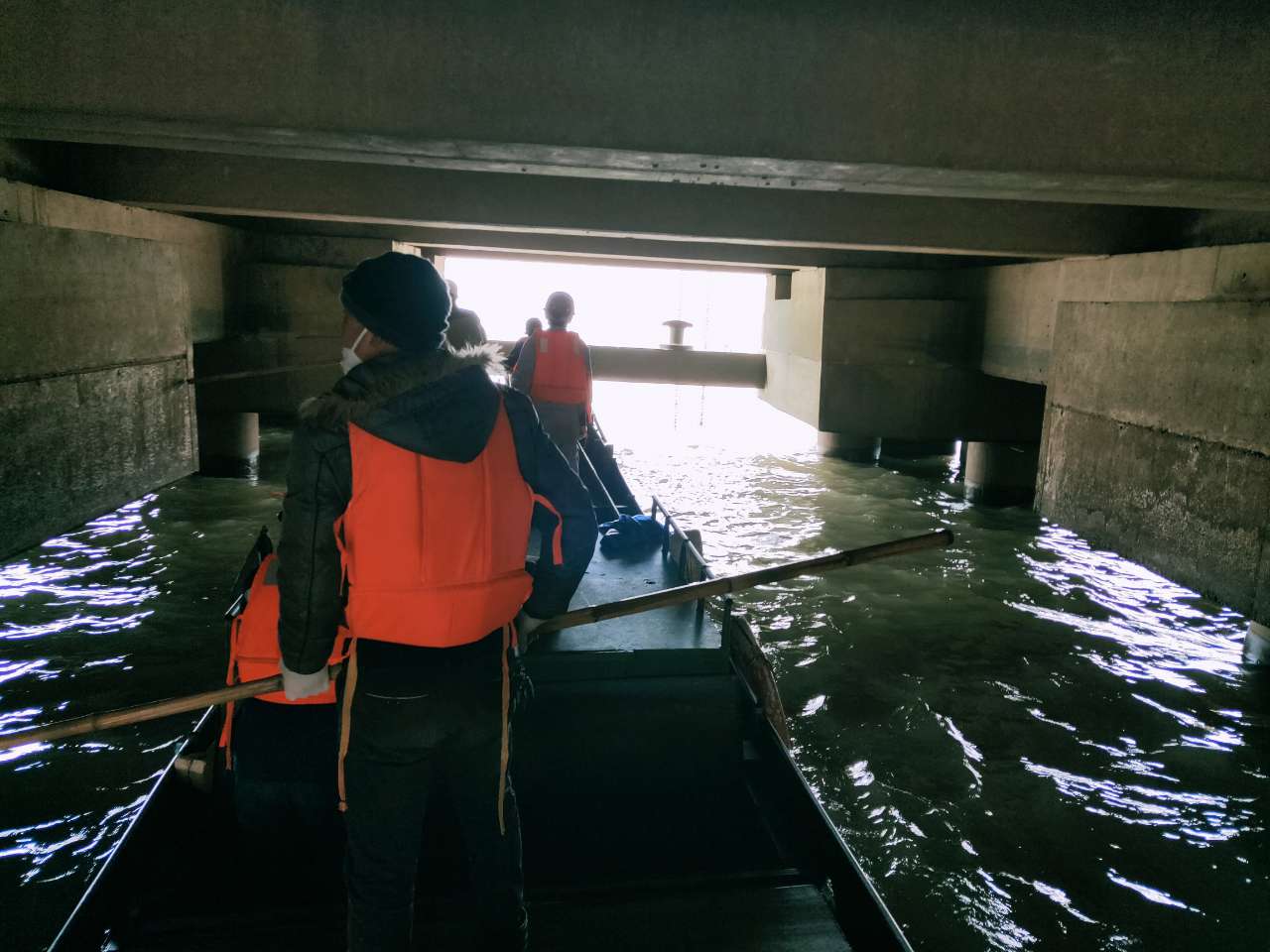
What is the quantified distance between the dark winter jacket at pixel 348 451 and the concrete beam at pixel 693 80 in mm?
2863

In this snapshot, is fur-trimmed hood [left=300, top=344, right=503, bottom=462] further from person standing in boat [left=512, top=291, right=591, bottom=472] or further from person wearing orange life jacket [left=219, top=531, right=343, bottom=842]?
person standing in boat [left=512, top=291, right=591, bottom=472]

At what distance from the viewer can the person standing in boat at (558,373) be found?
718 centimetres

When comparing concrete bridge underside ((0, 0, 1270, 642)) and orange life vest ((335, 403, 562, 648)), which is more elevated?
concrete bridge underside ((0, 0, 1270, 642))

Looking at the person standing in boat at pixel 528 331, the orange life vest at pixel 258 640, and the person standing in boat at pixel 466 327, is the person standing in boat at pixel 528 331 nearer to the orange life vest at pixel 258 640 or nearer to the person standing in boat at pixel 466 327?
the person standing in boat at pixel 466 327

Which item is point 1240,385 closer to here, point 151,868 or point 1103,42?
point 1103,42

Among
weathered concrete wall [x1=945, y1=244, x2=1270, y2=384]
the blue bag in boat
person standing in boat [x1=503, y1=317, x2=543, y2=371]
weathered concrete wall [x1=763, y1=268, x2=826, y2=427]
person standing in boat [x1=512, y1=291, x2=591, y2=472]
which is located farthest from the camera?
weathered concrete wall [x1=763, y1=268, x2=826, y2=427]

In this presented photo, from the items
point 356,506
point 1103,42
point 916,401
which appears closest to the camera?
point 356,506

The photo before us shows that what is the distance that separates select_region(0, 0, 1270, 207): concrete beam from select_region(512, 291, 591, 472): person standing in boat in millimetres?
2367

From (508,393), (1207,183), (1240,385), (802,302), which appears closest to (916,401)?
(802,302)

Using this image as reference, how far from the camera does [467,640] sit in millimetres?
2412

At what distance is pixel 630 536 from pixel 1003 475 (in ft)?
30.5

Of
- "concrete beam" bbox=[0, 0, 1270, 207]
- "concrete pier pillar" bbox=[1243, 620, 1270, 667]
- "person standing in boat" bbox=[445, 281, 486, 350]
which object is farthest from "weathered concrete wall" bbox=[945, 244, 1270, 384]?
"person standing in boat" bbox=[445, 281, 486, 350]

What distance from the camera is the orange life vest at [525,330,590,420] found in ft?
23.6

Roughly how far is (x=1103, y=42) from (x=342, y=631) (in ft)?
16.2
